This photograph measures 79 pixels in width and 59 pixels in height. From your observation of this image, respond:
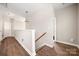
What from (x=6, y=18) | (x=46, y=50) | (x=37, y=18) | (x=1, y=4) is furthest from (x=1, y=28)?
(x=46, y=50)

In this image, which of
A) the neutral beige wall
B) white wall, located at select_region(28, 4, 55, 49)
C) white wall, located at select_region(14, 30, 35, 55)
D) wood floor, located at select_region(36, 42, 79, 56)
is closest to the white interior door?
white wall, located at select_region(14, 30, 35, 55)

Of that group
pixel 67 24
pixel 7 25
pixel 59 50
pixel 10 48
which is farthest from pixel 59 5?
pixel 10 48

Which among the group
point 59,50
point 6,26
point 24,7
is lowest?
point 59,50

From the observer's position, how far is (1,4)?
5.47ft

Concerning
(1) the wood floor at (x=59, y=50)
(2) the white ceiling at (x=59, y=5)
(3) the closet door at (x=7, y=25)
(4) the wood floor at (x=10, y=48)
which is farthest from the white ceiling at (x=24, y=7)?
(1) the wood floor at (x=59, y=50)

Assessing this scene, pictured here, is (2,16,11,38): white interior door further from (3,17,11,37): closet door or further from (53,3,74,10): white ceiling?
(53,3,74,10): white ceiling

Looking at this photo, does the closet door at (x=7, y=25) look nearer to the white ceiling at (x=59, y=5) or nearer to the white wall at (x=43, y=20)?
the white wall at (x=43, y=20)

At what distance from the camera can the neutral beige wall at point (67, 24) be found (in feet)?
5.59

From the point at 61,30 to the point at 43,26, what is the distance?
263 mm

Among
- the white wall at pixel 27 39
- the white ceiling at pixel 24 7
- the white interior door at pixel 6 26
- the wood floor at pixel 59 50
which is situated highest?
the white ceiling at pixel 24 7

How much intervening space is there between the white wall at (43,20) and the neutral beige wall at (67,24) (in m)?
0.10

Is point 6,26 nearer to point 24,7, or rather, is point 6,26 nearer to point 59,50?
point 24,7

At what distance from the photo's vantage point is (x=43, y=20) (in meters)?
1.72

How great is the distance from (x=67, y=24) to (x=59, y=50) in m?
0.39
